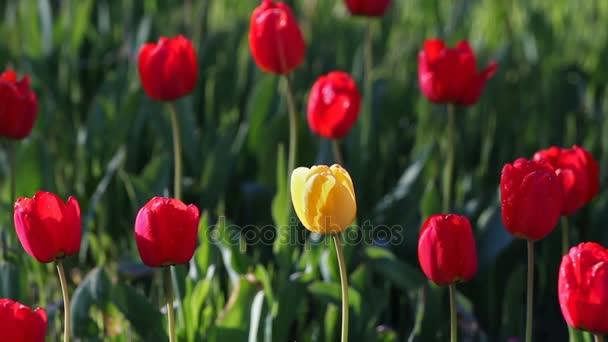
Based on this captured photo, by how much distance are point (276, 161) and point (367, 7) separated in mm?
422

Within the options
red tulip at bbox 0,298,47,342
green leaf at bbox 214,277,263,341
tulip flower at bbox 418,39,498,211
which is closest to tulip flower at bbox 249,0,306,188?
tulip flower at bbox 418,39,498,211

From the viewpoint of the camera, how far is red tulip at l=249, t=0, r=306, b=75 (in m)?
1.74

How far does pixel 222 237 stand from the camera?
1.57 meters

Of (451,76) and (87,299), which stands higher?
(451,76)

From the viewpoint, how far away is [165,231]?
1151mm

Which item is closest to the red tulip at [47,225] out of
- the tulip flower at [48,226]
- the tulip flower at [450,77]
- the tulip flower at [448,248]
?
the tulip flower at [48,226]

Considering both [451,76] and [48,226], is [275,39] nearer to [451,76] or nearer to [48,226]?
[451,76]

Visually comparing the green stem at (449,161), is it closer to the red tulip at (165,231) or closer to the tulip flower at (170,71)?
the tulip flower at (170,71)

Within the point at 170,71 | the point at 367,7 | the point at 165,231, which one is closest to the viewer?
the point at 165,231

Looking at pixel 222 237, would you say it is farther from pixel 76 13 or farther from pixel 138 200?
pixel 76 13

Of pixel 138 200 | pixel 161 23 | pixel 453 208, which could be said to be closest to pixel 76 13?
pixel 161 23

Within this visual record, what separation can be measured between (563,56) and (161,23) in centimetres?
120

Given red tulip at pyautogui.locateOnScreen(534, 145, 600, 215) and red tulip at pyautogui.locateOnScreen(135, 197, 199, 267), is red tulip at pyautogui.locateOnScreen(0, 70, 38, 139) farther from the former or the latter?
red tulip at pyautogui.locateOnScreen(534, 145, 600, 215)

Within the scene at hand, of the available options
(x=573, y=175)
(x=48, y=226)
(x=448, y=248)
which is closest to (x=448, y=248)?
(x=448, y=248)
